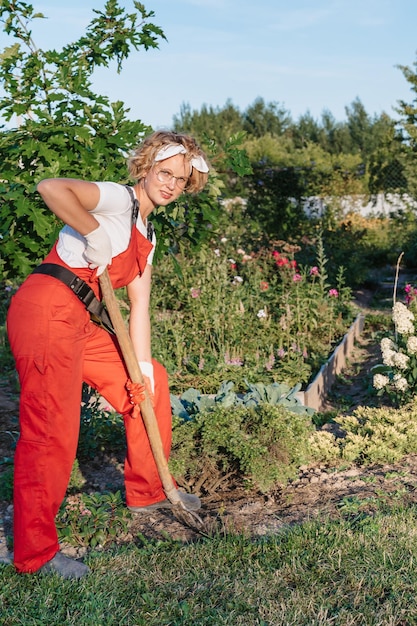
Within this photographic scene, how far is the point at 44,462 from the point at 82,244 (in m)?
0.88

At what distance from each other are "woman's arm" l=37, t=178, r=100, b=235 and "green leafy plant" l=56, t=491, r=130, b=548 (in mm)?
1362

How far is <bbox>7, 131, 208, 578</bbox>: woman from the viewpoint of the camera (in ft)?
9.70

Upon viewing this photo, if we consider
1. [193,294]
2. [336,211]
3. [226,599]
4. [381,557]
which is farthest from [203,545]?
[336,211]

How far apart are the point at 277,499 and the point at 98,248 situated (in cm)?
172

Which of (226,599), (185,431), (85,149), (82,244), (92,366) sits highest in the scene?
(85,149)

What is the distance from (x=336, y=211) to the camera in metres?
14.1

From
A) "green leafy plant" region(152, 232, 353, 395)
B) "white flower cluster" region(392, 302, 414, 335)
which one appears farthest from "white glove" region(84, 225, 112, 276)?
"green leafy plant" region(152, 232, 353, 395)

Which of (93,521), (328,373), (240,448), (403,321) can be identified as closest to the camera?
(93,521)

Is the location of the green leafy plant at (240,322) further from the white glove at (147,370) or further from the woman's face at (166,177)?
the woman's face at (166,177)

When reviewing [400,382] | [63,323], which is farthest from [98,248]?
[400,382]

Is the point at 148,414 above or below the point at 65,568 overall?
above

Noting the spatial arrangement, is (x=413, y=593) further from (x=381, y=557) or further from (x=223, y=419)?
(x=223, y=419)

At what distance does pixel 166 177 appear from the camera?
3.29 m

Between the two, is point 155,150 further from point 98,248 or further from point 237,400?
point 237,400
